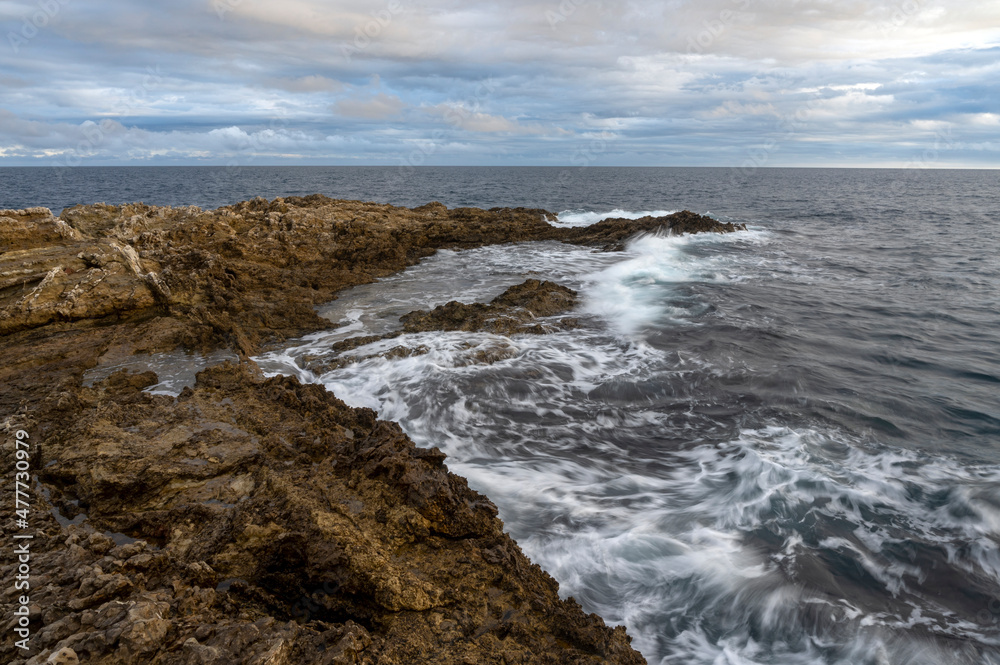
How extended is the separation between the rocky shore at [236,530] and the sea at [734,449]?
120 centimetres

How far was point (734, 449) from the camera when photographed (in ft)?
22.7

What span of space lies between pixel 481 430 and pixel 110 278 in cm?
850

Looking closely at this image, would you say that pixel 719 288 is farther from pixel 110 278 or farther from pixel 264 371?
pixel 110 278

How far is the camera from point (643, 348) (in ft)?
34.7

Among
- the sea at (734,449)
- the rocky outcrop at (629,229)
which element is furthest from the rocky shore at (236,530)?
the rocky outcrop at (629,229)

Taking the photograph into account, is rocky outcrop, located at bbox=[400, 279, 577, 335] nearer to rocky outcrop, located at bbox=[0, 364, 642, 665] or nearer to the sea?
the sea

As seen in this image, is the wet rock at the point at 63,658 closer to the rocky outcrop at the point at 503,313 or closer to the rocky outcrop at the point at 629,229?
the rocky outcrop at the point at 503,313

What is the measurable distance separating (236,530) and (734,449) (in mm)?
6120

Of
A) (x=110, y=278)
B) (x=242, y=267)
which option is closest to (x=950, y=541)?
(x=110, y=278)

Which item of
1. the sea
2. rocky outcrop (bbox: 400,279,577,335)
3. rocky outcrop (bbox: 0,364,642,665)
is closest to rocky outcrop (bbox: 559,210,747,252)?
the sea

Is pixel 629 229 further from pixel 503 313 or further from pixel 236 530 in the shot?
pixel 236 530

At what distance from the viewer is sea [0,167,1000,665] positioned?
4.47 m

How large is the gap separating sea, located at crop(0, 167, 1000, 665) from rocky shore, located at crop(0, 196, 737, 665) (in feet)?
3.92

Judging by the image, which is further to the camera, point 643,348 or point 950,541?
point 643,348
